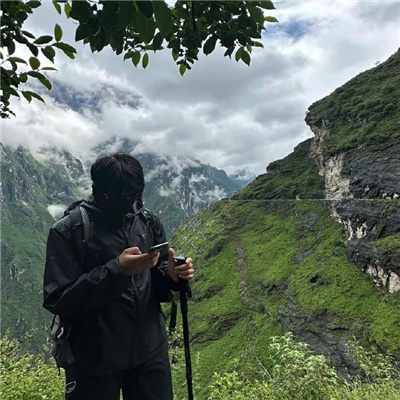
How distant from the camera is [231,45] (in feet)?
7.15

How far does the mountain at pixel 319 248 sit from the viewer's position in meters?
40.6

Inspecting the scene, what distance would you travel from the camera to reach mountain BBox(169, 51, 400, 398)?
40594mm

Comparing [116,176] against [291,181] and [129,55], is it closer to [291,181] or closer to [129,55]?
[129,55]

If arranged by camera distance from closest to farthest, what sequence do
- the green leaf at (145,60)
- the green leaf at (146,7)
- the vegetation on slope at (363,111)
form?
the green leaf at (146,7), the green leaf at (145,60), the vegetation on slope at (363,111)

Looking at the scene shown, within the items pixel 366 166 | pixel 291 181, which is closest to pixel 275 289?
pixel 366 166

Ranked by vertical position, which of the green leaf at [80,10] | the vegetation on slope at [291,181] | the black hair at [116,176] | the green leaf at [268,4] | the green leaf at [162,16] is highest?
the vegetation on slope at [291,181]

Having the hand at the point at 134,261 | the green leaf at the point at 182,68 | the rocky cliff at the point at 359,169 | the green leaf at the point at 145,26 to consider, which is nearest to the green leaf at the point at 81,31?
the green leaf at the point at 145,26

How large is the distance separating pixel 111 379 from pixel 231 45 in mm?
2584

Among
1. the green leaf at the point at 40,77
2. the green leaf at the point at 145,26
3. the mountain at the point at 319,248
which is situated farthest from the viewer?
the mountain at the point at 319,248

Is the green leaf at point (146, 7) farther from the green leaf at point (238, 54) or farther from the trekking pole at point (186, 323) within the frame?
the trekking pole at point (186, 323)

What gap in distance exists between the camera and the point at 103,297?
249cm

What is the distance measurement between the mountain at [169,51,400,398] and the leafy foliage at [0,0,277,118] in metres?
22.6

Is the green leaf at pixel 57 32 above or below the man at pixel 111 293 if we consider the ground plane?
above

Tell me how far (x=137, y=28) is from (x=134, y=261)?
5.14ft
